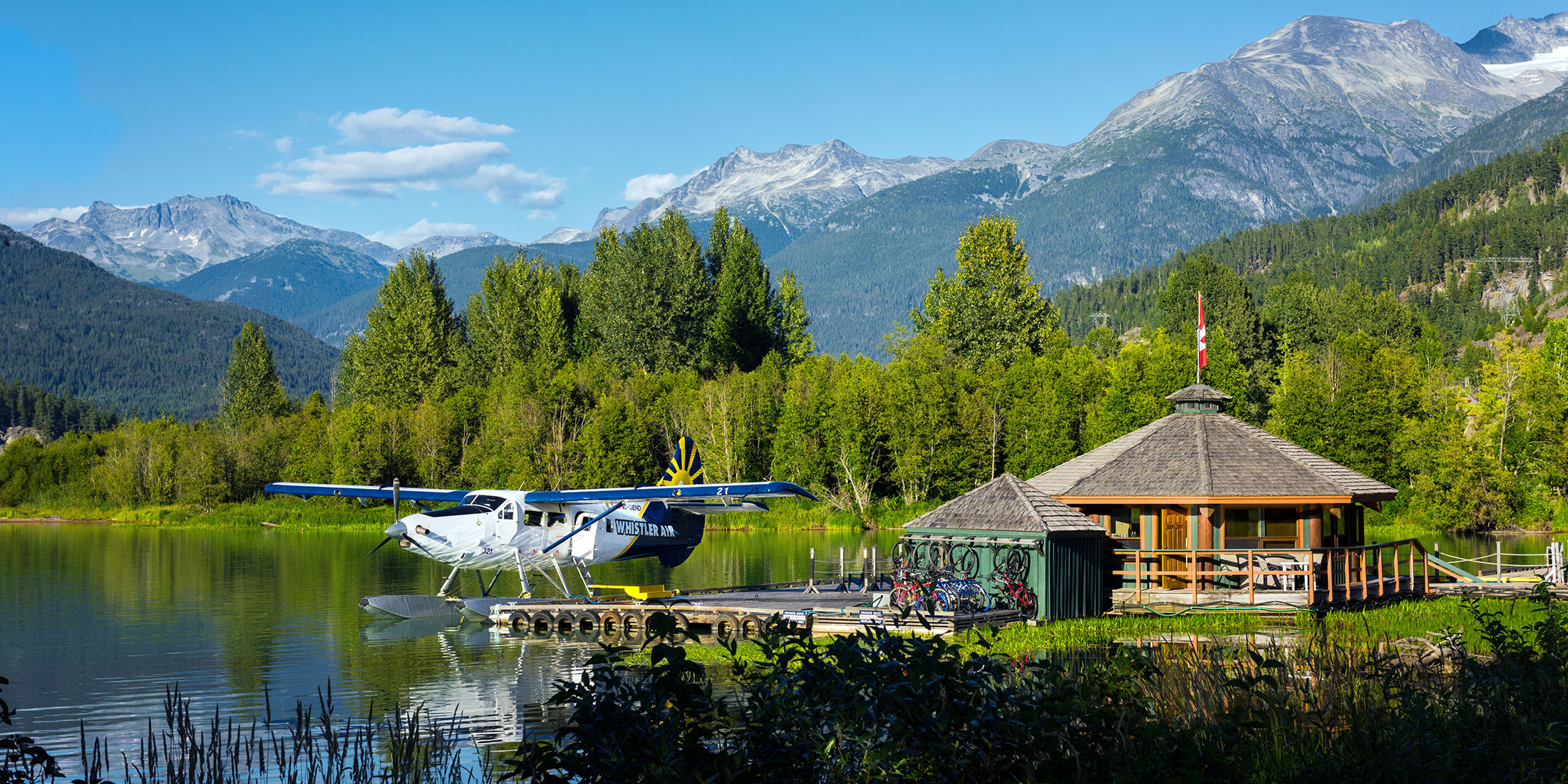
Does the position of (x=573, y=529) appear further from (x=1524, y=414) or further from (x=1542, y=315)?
(x=1542, y=315)

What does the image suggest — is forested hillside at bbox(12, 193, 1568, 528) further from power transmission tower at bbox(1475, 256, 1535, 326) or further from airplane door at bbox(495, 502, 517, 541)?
power transmission tower at bbox(1475, 256, 1535, 326)

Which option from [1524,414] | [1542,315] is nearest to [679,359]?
[1524,414]

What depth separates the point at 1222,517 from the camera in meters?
23.6

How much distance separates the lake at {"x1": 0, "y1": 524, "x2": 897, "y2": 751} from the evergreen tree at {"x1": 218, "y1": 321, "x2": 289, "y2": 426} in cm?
3280

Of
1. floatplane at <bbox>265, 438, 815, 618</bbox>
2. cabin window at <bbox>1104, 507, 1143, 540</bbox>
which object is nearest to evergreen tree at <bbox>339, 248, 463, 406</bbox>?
floatplane at <bbox>265, 438, 815, 618</bbox>

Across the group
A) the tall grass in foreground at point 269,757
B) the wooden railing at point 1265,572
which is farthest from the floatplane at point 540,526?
the tall grass in foreground at point 269,757

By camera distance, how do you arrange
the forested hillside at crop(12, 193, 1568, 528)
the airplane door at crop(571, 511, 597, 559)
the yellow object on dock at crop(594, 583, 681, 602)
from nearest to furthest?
the yellow object on dock at crop(594, 583, 681, 602), the airplane door at crop(571, 511, 597, 559), the forested hillside at crop(12, 193, 1568, 528)

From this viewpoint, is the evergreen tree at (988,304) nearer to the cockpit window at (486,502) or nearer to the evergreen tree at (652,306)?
the evergreen tree at (652,306)

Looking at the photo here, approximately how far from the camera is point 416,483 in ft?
235

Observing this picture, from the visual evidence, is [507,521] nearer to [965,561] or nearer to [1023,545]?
[965,561]

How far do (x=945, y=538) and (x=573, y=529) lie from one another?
30.2ft

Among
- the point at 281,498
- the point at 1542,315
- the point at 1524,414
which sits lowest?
the point at 281,498

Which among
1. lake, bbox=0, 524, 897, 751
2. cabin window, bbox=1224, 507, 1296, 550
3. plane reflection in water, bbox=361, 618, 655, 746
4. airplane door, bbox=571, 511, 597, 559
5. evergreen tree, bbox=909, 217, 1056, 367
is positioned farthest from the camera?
evergreen tree, bbox=909, 217, 1056, 367

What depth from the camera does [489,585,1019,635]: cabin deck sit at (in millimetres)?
20688
